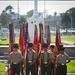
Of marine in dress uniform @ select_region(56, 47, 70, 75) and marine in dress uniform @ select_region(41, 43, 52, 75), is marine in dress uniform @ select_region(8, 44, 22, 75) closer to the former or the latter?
marine in dress uniform @ select_region(41, 43, 52, 75)

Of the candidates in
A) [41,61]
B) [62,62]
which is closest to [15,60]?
[41,61]

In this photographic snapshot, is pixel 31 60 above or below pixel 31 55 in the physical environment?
below

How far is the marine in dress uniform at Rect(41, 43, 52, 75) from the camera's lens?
8.25m

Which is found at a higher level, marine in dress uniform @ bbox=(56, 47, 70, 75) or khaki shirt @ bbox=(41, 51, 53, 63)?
khaki shirt @ bbox=(41, 51, 53, 63)

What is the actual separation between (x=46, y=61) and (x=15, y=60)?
0.94 metres

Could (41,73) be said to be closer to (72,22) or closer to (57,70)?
(57,70)

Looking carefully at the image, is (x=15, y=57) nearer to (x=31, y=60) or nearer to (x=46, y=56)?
(x=31, y=60)

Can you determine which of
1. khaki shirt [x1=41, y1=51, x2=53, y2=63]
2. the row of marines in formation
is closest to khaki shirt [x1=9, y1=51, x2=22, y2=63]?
the row of marines in formation

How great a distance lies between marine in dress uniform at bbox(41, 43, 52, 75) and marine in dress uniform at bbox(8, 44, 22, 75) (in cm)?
70

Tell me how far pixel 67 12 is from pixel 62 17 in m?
2.90

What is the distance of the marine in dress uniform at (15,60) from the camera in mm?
8258

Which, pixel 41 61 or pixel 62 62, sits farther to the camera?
pixel 41 61

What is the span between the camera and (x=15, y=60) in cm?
827

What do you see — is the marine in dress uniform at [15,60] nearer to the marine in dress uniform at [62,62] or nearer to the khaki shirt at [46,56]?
the khaki shirt at [46,56]
